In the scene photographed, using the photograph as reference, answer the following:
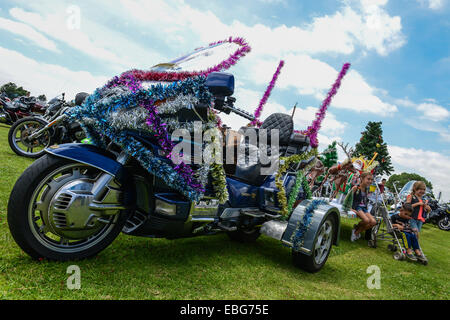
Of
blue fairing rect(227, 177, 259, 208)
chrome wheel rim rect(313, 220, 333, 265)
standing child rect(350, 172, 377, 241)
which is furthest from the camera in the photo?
standing child rect(350, 172, 377, 241)

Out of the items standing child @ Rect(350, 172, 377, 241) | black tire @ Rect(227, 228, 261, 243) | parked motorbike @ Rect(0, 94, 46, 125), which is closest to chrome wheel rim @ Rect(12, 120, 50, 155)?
parked motorbike @ Rect(0, 94, 46, 125)

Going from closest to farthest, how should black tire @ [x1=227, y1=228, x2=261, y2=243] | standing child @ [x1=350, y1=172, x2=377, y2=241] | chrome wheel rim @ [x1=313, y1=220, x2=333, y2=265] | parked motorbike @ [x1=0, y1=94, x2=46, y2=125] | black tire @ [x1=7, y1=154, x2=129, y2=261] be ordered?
black tire @ [x1=7, y1=154, x2=129, y2=261] < chrome wheel rim @ [x1=313, y1=220, x2=333, y2=265] < black tire @ [x1=227, y1=228, x2=261, y2=243] < standing child @ [x1=350, y1=172, x2=377, y2=241] < parked motorbike @ [x1=0, y1=94, x2=46, y2=125]

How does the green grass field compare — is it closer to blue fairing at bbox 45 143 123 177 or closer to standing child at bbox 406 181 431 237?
blue fairing at bbox 45 143 123 177

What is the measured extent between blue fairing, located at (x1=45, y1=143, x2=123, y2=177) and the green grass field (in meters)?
0.80

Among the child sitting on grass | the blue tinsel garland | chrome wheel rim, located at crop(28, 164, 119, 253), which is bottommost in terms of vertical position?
the child sitting on grass

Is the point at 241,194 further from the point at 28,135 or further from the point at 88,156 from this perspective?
the point at 28,135

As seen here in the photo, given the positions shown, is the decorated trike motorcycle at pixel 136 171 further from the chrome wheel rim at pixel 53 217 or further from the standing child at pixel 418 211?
the standing child at pixel 418 211

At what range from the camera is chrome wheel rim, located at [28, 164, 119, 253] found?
81.1 inches

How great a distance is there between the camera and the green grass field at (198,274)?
78.7 inches

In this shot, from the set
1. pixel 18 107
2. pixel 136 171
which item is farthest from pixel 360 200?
pixel 18 107

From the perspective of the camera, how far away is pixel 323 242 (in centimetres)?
363

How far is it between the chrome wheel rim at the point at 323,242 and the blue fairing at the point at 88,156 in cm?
246

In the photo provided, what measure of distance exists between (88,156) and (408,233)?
620cm

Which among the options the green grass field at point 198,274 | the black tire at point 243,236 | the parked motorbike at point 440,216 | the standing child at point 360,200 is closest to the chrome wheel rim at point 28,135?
the green grass field at point 198,274
